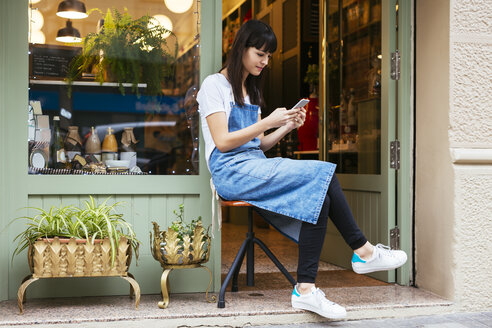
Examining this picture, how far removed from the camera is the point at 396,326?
8.84ft

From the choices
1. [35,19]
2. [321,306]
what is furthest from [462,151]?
[35,19]

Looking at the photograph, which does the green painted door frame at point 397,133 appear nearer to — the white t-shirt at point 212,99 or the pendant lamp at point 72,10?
the white t-shirt at point 212,99

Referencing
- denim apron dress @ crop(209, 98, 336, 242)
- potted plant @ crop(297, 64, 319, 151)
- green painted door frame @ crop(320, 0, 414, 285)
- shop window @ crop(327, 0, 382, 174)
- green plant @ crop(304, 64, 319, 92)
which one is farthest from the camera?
green plant @ crop(304, 64, 319, 92)

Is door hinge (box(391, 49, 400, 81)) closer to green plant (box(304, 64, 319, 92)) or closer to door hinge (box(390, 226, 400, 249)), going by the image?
door hinge (box(390, 226, 400, 249))

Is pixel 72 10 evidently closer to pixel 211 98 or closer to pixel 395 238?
pixel 211 98

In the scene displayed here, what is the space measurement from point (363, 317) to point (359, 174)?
1.15 meters

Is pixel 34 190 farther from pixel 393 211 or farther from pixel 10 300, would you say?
pixel 393 211

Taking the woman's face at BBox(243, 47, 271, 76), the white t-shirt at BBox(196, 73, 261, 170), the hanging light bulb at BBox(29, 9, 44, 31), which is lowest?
the white t-shirt at BBox(196, 73, 261, 170)

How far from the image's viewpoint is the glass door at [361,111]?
339 centimetres

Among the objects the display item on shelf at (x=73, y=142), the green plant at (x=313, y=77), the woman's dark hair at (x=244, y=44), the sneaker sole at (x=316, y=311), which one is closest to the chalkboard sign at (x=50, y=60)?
the display item on shelf at (x=73, y=142)

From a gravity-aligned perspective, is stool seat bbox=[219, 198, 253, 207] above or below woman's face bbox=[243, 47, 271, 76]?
below

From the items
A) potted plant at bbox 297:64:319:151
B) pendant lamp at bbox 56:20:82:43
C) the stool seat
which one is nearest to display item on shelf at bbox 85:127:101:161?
pendant lamp at bbox 56:20:82:43

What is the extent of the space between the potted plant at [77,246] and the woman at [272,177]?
552 millimetres

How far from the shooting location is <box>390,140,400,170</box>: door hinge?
334 centimetres
